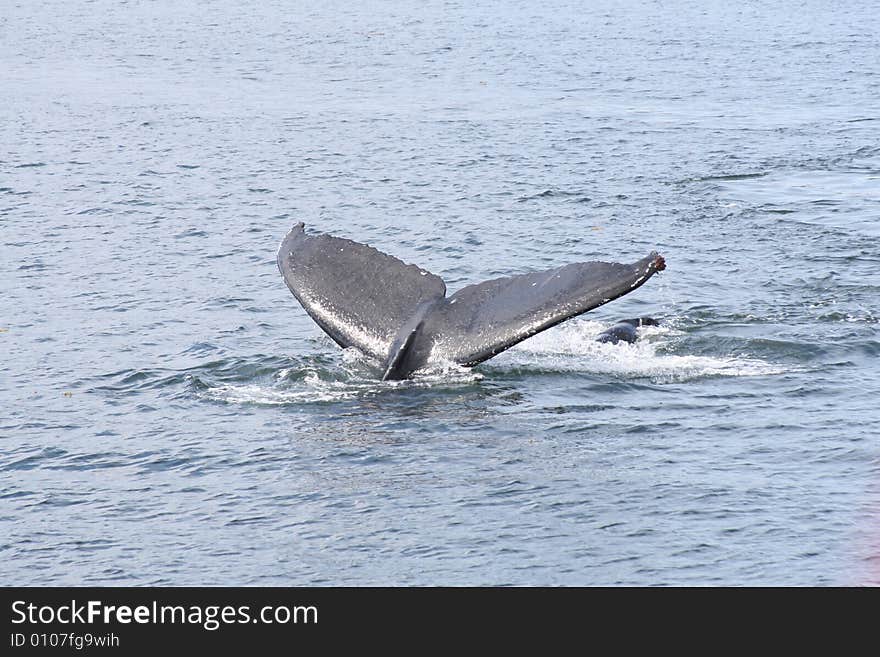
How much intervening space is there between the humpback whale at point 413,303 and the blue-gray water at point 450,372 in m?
0.43

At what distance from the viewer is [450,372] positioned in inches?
448

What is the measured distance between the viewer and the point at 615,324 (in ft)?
44.0

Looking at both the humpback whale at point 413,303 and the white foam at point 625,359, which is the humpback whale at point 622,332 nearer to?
the white foam at point 625,359

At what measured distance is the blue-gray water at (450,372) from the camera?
29.8 feet

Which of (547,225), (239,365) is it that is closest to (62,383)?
(239,365)

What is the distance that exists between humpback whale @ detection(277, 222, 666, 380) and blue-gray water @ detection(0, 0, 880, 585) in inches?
16.9

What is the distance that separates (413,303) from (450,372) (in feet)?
1.94

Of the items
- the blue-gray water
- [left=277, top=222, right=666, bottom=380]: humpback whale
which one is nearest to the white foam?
the blue-gray water

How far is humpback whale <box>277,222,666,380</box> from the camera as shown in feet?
34.2

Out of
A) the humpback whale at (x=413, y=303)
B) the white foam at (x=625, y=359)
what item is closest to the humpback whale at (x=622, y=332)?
the white foam at (x=625, y=359)

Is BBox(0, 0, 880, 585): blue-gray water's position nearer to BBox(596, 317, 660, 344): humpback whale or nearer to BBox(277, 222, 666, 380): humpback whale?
BBox(596, 317, 660, 344): humpback whale

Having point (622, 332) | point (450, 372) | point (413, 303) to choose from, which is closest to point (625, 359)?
point (622, 332)

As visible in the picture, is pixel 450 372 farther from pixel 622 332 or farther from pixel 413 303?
pixel 622 332

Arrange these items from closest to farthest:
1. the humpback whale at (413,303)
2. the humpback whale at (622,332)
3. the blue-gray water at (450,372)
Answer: the blue-gray water at (450,372), the humpback whale at (413,303), the humpback whale at (622,332)
